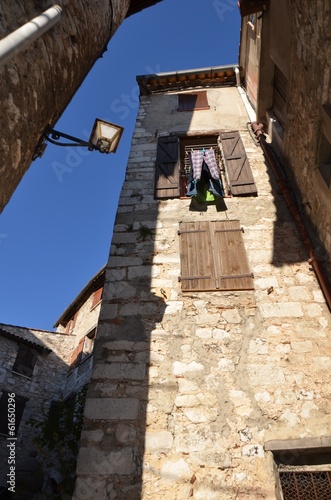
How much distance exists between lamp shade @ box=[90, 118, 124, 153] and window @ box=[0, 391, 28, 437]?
12.2 metres

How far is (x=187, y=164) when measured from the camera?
7828 mm

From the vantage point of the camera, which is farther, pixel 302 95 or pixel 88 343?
pixel 88 343

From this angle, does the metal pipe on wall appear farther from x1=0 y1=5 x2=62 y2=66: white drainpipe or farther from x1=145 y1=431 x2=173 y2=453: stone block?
x1=0 y1=5 x2=62 y2=66: white drainpipe

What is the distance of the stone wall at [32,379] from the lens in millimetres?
12523

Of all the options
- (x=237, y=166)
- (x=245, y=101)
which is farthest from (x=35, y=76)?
(x=245, y=101)

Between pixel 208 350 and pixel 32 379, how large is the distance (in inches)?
504

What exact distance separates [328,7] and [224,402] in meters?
4.54

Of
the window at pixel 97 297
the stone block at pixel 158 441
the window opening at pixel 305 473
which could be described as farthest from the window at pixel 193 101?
the window at pixel 97 297

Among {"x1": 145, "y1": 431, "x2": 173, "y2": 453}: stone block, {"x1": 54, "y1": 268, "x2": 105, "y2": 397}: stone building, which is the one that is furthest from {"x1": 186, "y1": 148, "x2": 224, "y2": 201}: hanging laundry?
{"x1": 54, "y1": 268, "x2": 105, "y2": 397}: stone building

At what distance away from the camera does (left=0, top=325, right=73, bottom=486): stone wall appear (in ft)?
41.1

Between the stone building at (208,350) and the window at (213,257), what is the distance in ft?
0.06

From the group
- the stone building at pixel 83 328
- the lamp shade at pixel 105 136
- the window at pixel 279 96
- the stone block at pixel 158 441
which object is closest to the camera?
the stone block at pixel 158 441

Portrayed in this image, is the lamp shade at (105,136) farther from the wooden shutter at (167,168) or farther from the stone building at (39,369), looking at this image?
the stone building at (39,369)

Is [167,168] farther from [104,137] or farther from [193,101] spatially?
[193,101]
